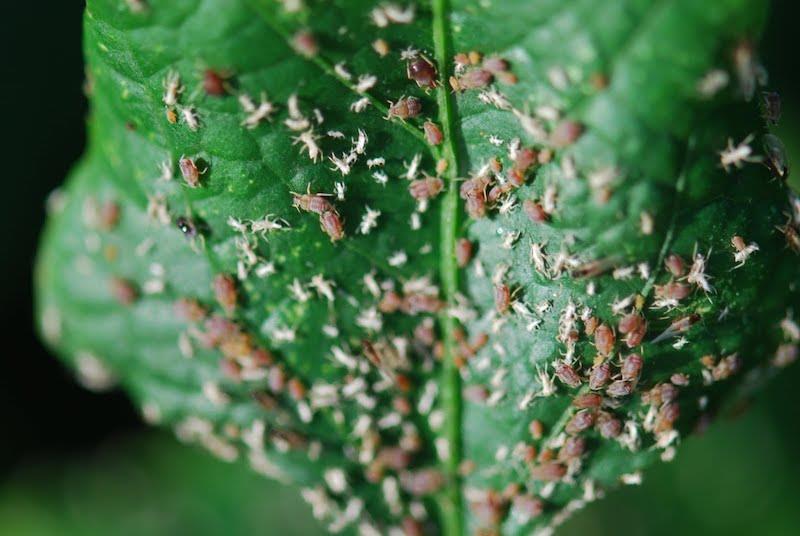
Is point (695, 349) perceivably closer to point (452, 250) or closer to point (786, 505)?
point (452, 250)

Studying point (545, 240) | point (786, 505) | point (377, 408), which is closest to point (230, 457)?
point (377, 408)

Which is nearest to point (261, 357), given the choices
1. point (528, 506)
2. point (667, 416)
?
point (528, 506)

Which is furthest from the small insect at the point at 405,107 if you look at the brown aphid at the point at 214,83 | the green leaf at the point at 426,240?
the brown aphid at the point at 214,83

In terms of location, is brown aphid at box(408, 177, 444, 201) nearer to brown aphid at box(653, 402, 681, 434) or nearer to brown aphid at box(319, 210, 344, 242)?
brown aphid at box(319, 210, 344, 242)

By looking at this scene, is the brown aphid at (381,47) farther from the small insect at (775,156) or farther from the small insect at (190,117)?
the small insect at (775,156)

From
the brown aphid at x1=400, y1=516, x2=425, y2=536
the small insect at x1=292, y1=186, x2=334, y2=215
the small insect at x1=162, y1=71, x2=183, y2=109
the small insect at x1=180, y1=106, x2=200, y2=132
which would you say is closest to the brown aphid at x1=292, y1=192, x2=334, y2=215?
the small insect at x1=292, y1=186, x2=334, y2=215
